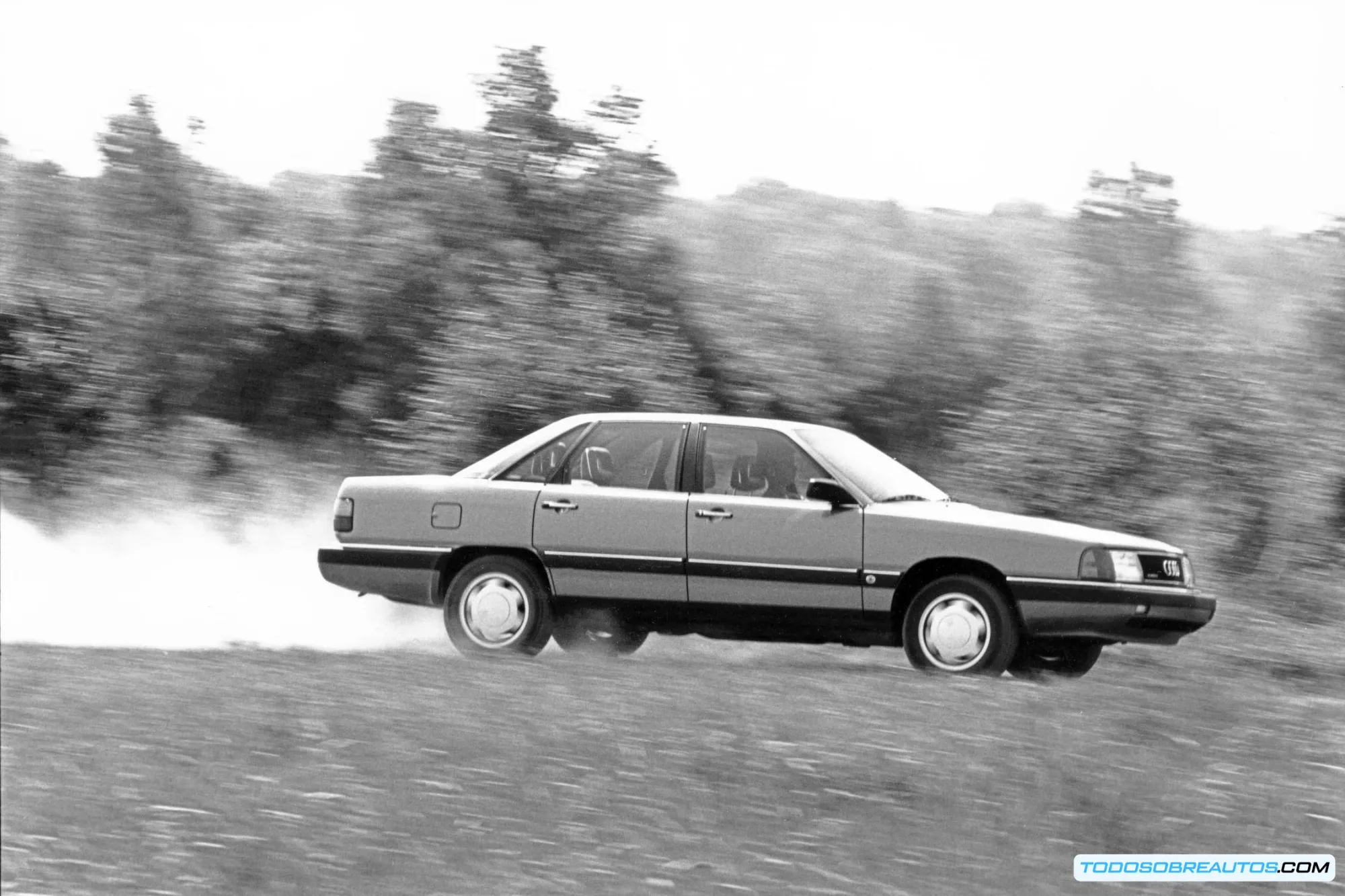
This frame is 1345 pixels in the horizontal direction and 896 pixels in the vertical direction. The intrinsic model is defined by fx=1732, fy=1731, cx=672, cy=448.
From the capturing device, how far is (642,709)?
8.63 m

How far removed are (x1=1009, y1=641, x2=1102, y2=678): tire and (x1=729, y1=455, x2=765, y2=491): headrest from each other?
180 cm

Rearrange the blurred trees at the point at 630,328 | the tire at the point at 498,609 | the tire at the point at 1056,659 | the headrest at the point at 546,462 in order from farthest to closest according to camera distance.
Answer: the blurred trees at the point at 630,328 → the headrest at the point at 546,462 → the tire at the point at 498,609 → the tire at the point at 1056,659

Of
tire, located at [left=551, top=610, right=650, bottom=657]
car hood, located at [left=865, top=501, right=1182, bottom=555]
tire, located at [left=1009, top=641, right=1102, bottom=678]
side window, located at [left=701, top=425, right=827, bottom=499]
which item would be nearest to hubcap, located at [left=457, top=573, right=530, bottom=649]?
tire, located at [left=551, top=610, right=650, bottom=657]

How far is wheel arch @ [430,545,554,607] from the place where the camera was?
34.4ft

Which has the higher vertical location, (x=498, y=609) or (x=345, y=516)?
(x=345, y=516)

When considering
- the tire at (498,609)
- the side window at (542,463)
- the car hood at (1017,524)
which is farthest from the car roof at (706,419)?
the tire at (498,609)

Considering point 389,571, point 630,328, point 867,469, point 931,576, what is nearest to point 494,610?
point 389,571

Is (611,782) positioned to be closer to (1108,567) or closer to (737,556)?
(737,556)

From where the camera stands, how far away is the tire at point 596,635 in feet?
34.3

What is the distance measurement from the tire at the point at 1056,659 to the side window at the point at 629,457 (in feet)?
7.45

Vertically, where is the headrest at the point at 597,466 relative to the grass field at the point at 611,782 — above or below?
above

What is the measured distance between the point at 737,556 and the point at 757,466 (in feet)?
1.87

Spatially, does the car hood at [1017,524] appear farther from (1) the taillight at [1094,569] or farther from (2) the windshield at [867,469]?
(2) the windshield at [867,469]

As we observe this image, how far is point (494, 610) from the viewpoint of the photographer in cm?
1043
